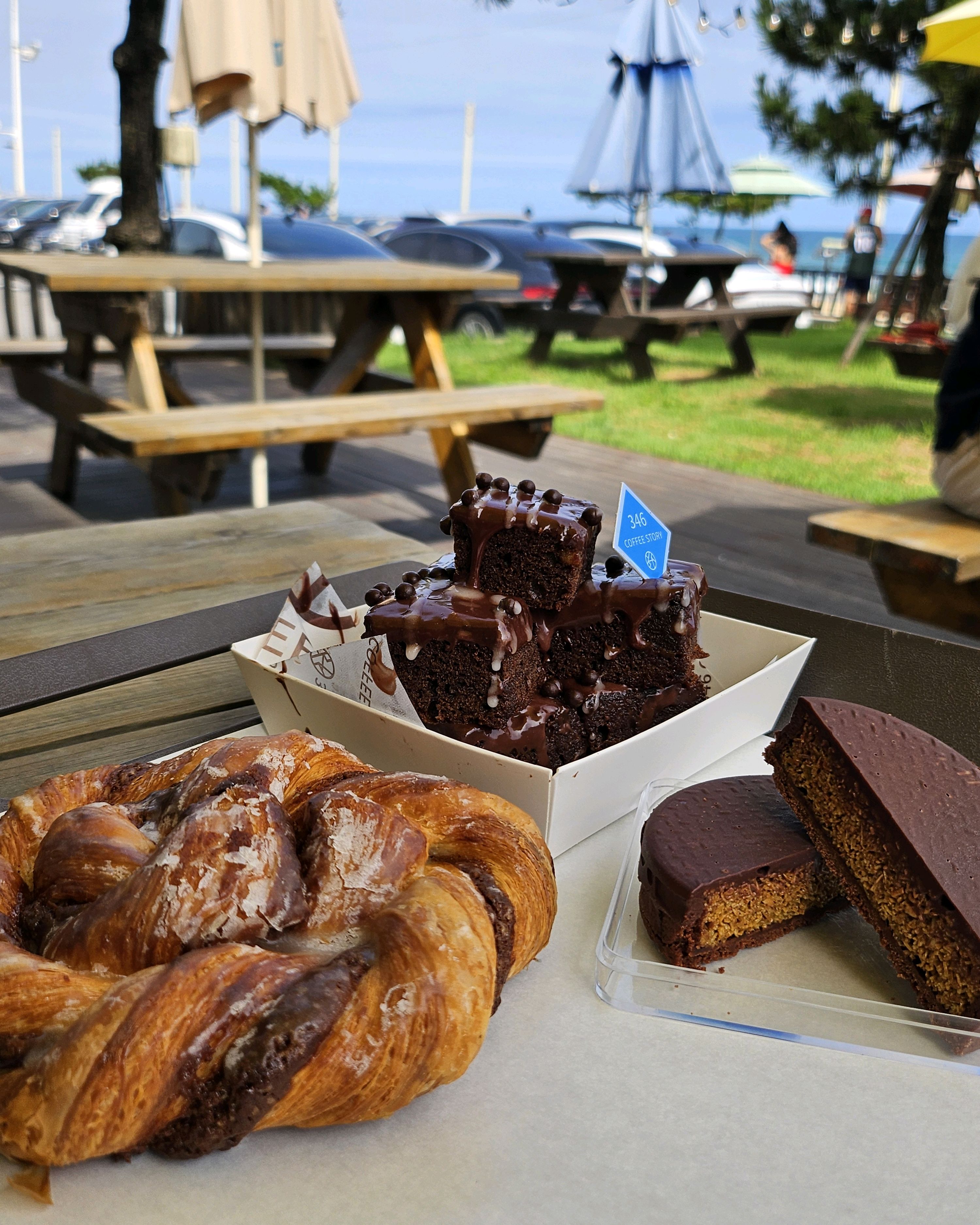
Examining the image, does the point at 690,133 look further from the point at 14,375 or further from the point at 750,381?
the point at 14,375

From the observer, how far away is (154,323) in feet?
25.8

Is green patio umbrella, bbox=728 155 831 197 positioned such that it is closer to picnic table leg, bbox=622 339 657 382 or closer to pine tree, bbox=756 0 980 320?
pine tree, bbox=756 0 980 320

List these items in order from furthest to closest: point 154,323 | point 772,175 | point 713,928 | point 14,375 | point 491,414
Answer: point 772,175 → point 154,323 → point 14,375 → point 491,414 → point 713,928

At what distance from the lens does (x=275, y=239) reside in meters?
9.47

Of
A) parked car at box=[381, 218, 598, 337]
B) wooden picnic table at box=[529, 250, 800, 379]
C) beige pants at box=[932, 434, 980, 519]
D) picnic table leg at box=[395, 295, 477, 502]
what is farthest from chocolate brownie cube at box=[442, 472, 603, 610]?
parked car at box=[381, 218, 598, 337]

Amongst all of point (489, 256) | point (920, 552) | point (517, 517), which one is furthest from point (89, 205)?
point (517, 517)

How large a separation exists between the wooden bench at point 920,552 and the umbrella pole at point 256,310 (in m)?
2.60

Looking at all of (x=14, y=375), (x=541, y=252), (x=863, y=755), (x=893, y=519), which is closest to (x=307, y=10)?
(x=14, y=375)

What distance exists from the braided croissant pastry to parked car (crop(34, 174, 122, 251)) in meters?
13.0

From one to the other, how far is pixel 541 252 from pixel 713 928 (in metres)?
10.1

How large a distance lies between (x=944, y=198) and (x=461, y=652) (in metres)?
11.9

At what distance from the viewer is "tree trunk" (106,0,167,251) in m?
6.31

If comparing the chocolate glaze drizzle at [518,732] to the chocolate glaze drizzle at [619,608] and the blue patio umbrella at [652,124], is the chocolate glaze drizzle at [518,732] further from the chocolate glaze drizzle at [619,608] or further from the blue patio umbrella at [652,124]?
the blue patio umbrella at [652,124]

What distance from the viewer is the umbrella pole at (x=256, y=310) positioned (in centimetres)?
478
